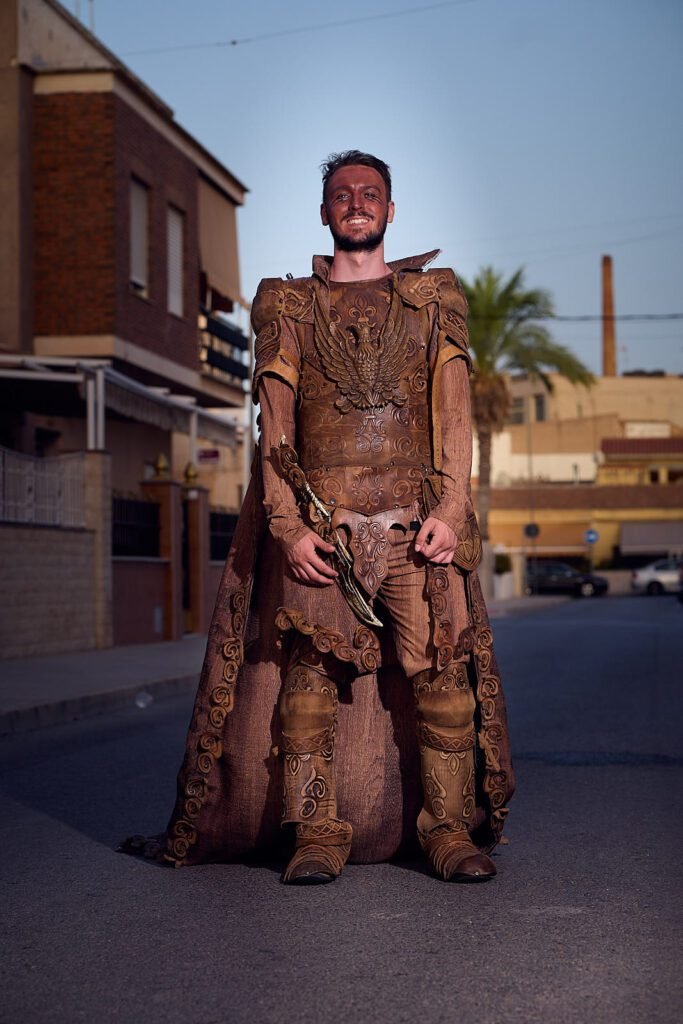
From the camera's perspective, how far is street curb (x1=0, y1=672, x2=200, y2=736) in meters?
10.3

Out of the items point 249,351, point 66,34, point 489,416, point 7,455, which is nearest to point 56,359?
point 7,455

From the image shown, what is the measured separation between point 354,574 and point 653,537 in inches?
2725

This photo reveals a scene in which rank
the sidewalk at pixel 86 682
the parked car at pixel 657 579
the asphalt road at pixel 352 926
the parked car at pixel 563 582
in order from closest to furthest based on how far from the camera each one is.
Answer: the asphalt road at pixel 352 926 < the sidewalk at pixel 86 682 < the parked car at pixel 657 579 < the parked car at pixel 563 582

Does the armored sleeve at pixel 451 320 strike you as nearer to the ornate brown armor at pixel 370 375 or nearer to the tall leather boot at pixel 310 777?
the ornate brown armor at pixel 370 375

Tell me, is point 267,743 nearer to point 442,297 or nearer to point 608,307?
point 442,297

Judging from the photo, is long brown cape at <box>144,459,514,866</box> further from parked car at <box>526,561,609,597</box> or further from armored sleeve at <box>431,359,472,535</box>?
parked car at <box>526,561,609,597</box>

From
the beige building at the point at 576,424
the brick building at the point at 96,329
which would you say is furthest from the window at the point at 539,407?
the brick building at the point at 96,329

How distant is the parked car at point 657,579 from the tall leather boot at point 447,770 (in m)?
54.7

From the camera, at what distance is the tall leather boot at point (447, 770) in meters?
4.56

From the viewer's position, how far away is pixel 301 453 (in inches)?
191

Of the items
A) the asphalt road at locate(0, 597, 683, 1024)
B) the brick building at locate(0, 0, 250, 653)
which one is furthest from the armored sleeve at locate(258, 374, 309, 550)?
the brick building at locate(0, 0, 250, 653)

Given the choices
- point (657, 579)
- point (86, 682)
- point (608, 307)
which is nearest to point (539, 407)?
point (608, 307)

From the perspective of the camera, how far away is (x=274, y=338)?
4.84 m

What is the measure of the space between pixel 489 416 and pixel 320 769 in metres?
39.3
